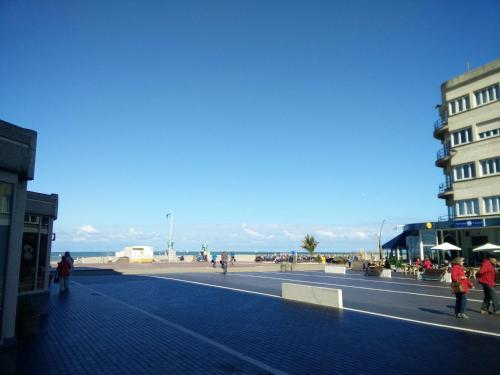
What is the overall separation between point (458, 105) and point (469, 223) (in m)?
11.2

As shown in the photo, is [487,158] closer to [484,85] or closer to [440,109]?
[484,85]

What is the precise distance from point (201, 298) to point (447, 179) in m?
29.7

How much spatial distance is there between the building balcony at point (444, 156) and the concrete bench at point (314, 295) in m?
26.3

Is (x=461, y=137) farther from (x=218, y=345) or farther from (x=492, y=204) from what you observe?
(x=218, y=345)

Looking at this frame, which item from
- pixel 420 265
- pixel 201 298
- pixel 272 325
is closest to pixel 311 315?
pixel 272 325

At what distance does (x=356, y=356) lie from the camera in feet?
24.6

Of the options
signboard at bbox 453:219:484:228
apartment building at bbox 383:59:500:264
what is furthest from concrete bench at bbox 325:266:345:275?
signboard at bbox 453:219:484:228

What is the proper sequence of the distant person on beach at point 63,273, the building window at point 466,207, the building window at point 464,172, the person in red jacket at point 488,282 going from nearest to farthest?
1. the person in red jacket at point 488,282
2. the distant person on beach at point 63,273
3. the building window at point 466,207
4. the building window at point 464,172

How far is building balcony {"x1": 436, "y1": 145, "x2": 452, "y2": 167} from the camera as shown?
3550cm

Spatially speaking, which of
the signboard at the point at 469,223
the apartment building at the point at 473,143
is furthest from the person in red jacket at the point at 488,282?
the apartment building at the point at 473,143

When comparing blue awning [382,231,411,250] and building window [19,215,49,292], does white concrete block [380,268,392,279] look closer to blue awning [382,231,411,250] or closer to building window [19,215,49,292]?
blue awning [382,231,411,250]

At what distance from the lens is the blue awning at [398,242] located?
37128 millimetres

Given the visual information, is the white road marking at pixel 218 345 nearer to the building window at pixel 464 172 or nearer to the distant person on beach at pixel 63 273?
the distant person on beach at pixel 63 273

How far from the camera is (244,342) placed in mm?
8578
